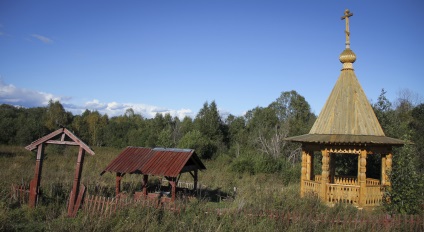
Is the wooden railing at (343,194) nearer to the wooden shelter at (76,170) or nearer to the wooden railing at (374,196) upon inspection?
the wooden railing at (374,196)

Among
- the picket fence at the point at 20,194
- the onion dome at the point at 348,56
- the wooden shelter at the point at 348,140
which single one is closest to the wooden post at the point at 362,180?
the wooden shelter at the point at 348,140

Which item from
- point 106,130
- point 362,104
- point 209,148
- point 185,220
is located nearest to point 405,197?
point 362,104

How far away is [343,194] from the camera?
1379cm

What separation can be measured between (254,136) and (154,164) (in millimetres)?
29387

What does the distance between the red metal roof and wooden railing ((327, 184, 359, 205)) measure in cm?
615

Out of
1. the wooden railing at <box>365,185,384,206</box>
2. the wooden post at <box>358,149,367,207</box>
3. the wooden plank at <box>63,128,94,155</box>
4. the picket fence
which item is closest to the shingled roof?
the wooden post at <box>358,149,367,207</box>

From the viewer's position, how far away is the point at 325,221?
9.41 metres

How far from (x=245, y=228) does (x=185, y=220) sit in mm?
1766

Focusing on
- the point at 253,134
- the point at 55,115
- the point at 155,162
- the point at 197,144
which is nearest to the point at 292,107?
the point at 253,134

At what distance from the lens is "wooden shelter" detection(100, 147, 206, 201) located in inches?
542

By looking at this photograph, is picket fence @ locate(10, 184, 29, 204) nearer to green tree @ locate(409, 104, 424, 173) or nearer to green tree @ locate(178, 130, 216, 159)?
green tree @ locate(409, 104, 424, 173)

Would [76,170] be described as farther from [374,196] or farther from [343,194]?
[374,196]

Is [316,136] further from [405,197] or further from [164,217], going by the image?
[164,217]

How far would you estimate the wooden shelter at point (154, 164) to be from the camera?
1376cm
